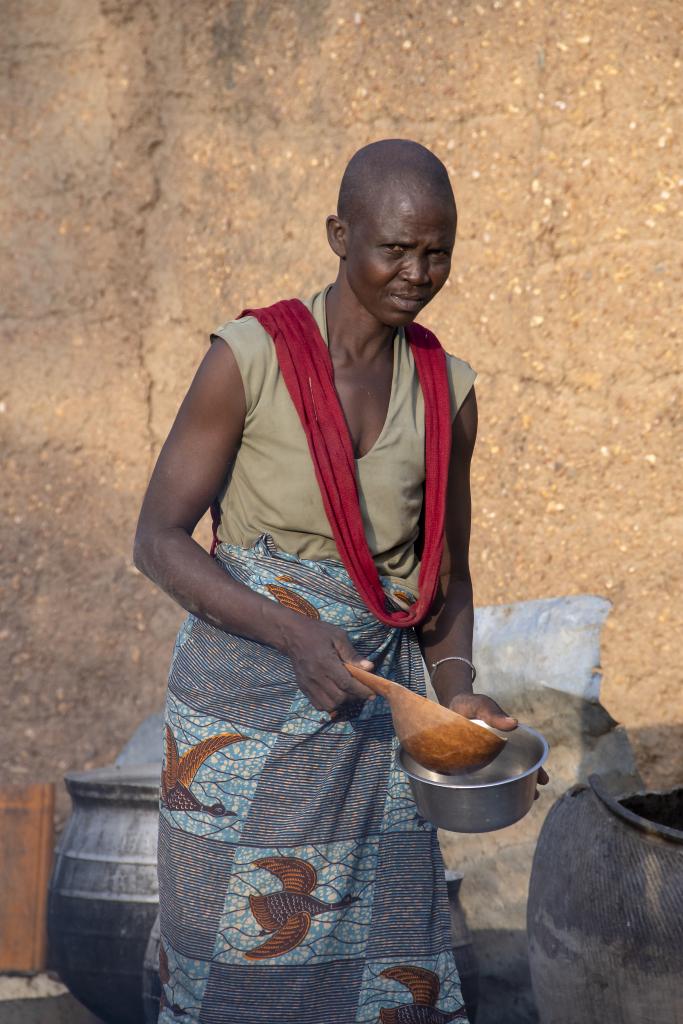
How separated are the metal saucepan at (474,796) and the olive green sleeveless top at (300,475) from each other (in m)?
0.36

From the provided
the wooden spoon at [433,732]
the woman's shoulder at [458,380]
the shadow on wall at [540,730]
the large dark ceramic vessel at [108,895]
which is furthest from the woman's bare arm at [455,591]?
the large dark ceramic vessel at [108,895]

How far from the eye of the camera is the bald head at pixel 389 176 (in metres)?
2.09

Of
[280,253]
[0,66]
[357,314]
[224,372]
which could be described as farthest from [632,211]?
[0,66]

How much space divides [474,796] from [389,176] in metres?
1.00

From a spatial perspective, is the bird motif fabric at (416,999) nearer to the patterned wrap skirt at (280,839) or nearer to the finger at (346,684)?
the patterned wrap skirt at (280,839)

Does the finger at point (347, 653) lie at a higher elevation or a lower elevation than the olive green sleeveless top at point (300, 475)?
lower

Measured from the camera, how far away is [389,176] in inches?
82.4

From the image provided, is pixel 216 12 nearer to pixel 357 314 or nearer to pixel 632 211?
pixel 632 211

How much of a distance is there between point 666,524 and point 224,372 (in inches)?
75.2

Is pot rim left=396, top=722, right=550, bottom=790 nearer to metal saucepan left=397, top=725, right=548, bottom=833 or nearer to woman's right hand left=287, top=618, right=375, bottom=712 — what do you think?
metal saucepan left=397, top=725, right=548, bottom=833

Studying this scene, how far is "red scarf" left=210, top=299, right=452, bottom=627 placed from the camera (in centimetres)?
212

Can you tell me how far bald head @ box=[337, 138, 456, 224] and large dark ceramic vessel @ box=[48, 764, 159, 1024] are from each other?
2.12m

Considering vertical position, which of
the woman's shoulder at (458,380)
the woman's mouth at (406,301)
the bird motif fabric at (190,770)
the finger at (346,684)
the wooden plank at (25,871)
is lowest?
the wooden plank at (25,871)

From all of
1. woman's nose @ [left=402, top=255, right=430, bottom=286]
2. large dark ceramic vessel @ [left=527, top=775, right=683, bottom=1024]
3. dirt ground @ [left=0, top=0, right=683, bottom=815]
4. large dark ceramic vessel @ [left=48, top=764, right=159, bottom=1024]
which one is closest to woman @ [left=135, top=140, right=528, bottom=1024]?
woman's nose @ [left=402, top=255, right=430, bottom=286]
